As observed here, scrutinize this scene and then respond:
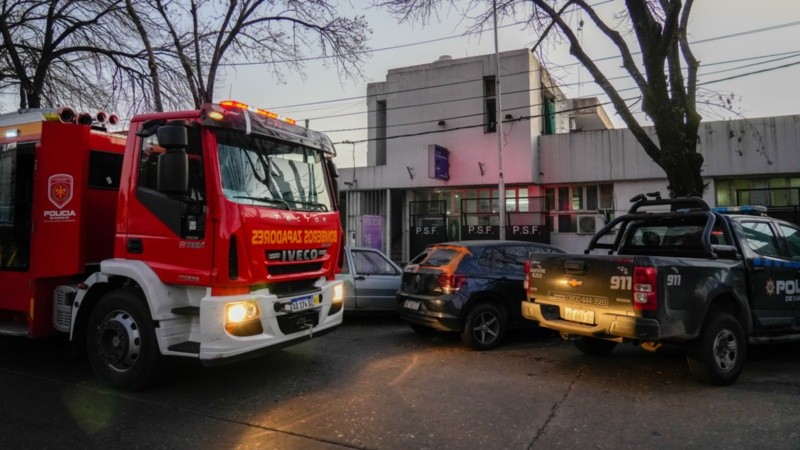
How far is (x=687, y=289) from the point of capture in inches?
213

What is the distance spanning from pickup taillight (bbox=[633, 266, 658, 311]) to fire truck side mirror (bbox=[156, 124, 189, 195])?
448cm

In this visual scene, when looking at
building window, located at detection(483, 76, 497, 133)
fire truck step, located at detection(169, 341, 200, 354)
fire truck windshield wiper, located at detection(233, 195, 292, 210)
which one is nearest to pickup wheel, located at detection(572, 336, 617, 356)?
fire truck windshield wiper, located at detection(233, 195, 292, 210)

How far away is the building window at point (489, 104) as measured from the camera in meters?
18.2

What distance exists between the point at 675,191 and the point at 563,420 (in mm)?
6865

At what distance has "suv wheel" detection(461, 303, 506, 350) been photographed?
7.39m

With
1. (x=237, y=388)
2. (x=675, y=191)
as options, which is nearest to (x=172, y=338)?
(x=237, y=388)

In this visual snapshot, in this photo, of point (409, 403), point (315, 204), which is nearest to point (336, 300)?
point (315, 204)

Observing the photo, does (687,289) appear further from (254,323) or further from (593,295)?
(254,323)

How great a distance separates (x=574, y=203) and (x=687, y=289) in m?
12.8

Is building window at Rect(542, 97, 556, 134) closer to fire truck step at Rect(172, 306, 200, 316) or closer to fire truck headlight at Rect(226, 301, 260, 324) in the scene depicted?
fire truck headlight at Rect(226, 301, 260, 324)

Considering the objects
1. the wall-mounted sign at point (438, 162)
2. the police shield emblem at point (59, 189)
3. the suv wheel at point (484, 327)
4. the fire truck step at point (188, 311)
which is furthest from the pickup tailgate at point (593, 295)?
the wall-mounted sign at point (438, 162)

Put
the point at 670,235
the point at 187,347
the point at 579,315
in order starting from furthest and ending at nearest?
the point at 670,235 < the point at 579,315 < the point at 187,347

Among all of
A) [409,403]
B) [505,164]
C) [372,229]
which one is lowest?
[409,403]

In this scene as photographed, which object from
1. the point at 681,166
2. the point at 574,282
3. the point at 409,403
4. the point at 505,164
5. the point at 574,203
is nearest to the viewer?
the point at 409,403
